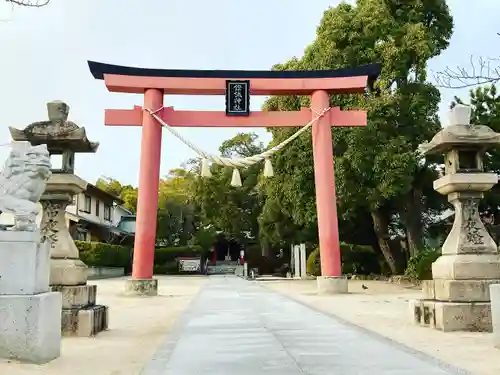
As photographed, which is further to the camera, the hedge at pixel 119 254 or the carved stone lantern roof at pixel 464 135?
the hedge at pixel 119 254

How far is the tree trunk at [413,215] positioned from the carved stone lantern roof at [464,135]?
12.7 metres

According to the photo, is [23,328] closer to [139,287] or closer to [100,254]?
[139,287]

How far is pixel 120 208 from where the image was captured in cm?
4753

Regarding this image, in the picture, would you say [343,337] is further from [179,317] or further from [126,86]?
[126,86]

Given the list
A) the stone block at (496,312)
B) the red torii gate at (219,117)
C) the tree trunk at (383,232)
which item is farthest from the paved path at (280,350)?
the tree trunk at (383,232)

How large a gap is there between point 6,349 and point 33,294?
0.57 m

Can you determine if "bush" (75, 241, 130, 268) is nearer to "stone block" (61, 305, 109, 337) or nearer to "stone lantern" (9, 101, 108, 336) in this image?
"stone lantern" (9, 101, 108, 336)

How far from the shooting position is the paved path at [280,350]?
5.12 m

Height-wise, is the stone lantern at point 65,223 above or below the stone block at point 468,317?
above

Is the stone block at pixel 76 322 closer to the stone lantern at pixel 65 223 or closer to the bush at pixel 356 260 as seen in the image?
the stone lantern at pixel 65 223

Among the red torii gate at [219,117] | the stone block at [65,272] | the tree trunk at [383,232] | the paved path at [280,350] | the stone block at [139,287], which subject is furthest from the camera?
the tree trunk at [383,232]

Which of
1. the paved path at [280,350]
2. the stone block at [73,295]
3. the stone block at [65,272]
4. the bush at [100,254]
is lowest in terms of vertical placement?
the paved path at [280,350]

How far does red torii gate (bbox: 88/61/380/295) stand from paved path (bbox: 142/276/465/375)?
656 centimetres

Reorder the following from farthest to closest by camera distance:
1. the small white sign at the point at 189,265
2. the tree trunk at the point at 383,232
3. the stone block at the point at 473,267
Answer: the small white sign at the point at 189,265
the tree trunk at the point at 383,232
the stone block at the point at 473,267
